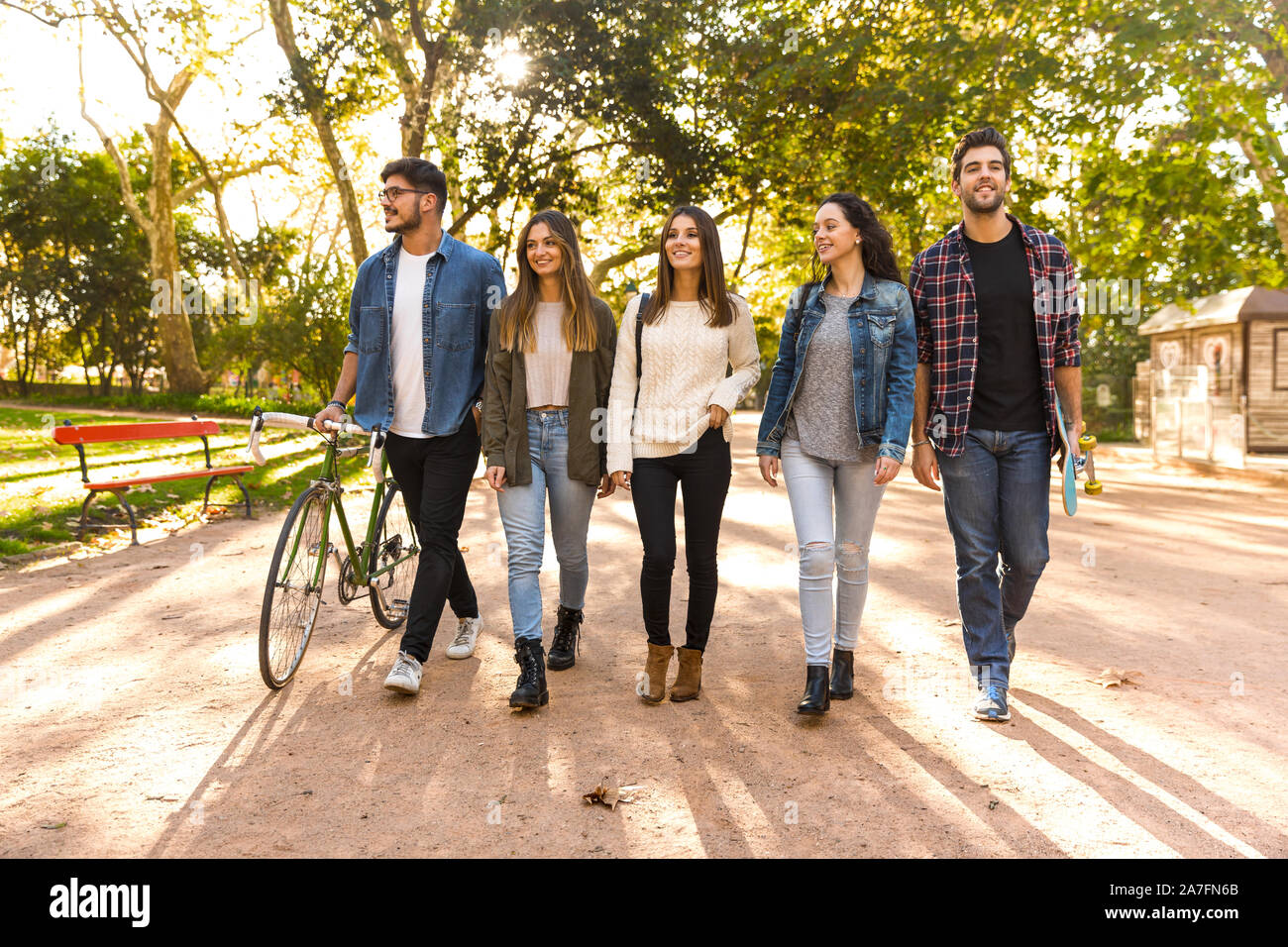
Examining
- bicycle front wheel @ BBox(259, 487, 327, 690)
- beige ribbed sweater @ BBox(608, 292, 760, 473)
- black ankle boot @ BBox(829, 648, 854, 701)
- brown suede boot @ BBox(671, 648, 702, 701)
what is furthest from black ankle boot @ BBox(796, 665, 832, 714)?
bicycle front wheel @ BBox(259, 487, 327, 690)

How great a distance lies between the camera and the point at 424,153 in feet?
52.7

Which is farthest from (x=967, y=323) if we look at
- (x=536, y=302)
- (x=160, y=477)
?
(x=160, y=477)

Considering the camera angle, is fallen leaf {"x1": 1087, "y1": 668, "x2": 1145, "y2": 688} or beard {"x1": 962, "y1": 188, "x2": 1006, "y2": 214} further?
fallen leaf {"x1": 1087, "y1": 668, "x2": 1145, "y2": 688}

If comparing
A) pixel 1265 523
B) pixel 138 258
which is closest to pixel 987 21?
pixel 1265 523

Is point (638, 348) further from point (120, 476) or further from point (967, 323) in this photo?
point (120, 476)

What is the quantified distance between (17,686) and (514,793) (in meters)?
2.71

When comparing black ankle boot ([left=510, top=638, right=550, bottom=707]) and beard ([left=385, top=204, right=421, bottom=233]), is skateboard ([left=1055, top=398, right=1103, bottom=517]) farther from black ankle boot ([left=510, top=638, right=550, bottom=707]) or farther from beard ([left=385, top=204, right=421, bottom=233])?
beard ([left=385, top=204, right=421, bottom=233])

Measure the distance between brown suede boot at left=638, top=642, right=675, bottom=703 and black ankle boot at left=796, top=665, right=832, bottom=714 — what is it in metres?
0.61

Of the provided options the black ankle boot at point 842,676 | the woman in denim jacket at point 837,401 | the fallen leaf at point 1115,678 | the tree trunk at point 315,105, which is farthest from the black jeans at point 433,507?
the tree trunk at point 315,105

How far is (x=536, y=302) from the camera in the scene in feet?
14.6

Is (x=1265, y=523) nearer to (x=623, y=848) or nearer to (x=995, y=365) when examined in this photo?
(x=995, y=365)

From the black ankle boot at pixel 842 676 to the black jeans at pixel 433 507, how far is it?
175cm

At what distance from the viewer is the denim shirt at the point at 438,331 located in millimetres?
4609

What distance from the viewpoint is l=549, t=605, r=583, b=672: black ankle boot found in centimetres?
492
